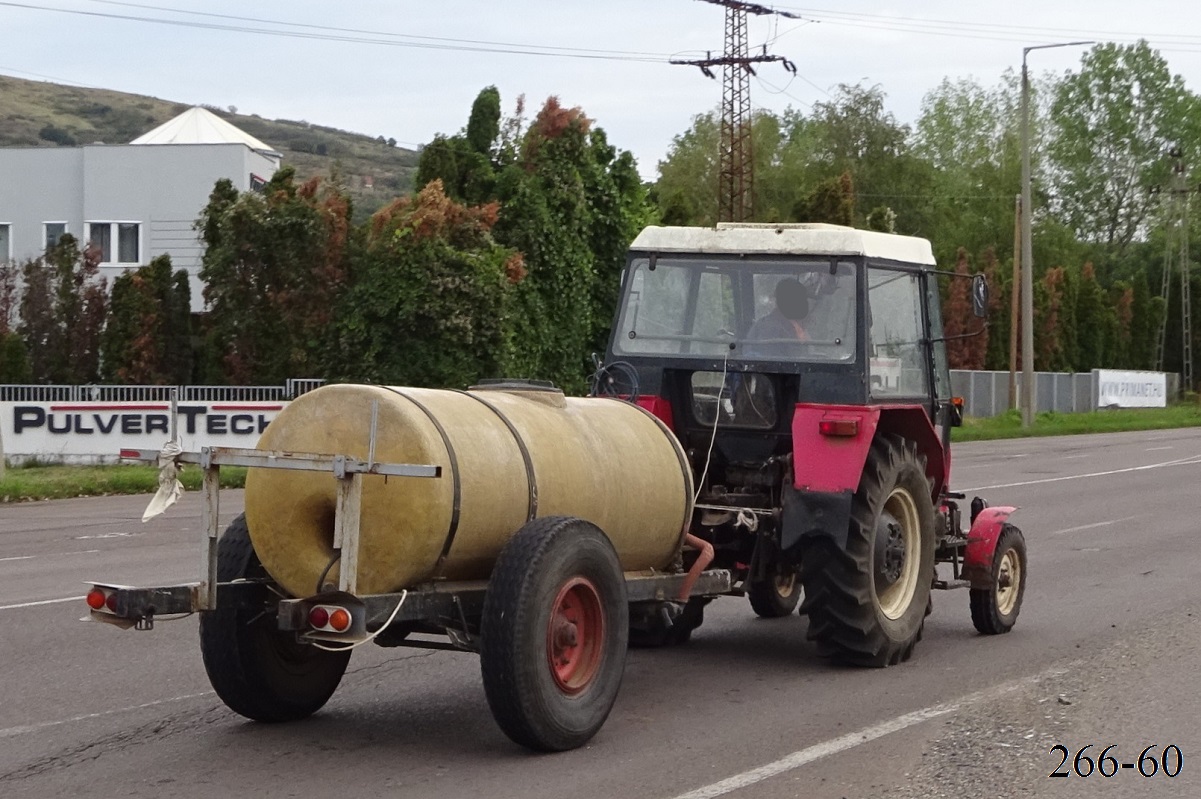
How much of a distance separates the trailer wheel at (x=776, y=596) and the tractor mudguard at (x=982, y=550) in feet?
3.83

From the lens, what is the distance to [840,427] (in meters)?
8.96

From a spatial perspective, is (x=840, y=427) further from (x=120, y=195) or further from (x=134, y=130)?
(x=134, y=130)

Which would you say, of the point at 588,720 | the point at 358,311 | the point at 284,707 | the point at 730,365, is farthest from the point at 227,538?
the point at 358,311

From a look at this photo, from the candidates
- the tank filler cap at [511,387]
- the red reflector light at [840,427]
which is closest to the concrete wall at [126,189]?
the red reflector light at [840,427]

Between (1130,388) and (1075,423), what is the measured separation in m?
18.0

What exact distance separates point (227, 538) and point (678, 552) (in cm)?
239

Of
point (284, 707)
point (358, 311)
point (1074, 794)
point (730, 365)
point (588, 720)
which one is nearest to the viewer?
point (1074, 794)

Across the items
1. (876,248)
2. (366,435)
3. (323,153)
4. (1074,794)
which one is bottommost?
(1074,794)

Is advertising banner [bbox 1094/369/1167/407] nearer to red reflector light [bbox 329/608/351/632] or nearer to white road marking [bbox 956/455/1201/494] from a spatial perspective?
white road marking [bbox 956/455/1201/494]

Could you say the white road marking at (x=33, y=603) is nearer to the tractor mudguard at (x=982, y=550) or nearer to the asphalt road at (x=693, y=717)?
the asphalt road at (x=693, y=717)

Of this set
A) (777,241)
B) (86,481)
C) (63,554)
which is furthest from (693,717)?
(86,481)

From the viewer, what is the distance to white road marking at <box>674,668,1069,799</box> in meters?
6.46

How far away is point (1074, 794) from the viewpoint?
257 inches

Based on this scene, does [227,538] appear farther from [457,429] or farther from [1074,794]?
[1074,794]
